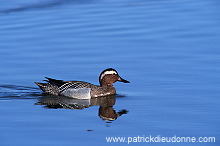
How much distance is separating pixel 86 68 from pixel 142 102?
2845 millimetres

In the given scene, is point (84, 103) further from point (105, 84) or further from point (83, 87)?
point (105, 84)

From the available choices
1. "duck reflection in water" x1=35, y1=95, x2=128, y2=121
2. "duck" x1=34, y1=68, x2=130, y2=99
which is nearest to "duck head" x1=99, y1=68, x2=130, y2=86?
"duck" x1=34, y1=68, x2=130, y2=99

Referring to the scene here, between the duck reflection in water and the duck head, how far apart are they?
0.42 meters

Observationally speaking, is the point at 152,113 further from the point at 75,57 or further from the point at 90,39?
the point at 90,39

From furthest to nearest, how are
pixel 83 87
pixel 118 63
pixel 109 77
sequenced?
pixel 118 63 → pixel 109 77 → pixel 83 87

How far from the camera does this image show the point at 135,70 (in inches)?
580

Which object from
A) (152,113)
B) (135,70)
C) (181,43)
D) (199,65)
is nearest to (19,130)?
(152,113)

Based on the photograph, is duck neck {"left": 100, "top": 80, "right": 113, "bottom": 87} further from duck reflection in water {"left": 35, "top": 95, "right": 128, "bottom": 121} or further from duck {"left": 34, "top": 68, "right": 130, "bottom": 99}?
duck reflection in water {"left": 35, "top": 95, "right": 128, "bottom": 121}

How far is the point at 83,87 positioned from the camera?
1340 cm

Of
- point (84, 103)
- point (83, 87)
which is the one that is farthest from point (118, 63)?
point (84, 103)

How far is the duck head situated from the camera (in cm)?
1377

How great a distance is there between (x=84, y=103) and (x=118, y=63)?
2706 mm

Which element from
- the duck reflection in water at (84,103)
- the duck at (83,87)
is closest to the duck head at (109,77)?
the duck at (83,87)

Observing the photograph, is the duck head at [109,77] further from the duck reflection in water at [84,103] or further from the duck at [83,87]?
the duck reflection in water at [84,103]
